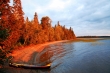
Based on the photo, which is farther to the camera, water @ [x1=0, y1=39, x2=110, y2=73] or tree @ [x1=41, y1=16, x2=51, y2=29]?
tree @ [x1=41, y1=16, x2=51, y2=29]

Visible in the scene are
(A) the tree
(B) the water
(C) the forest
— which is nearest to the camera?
(C) the forest

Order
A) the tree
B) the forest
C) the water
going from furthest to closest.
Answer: the tree
the water
the forest

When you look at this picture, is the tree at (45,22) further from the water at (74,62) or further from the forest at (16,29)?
the water at (74,62)

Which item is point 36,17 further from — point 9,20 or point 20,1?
point 9,20

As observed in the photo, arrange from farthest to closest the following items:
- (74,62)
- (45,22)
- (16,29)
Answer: (45,22) < (16,29) < (74,62)

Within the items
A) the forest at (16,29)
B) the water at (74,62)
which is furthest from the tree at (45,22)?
the water at (74,62)

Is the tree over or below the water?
over

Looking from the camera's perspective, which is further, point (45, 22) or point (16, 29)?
point (45, 22)

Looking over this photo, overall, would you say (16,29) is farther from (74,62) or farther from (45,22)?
(45,22)

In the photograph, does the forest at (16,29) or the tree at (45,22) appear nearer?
the forest at (16,29)

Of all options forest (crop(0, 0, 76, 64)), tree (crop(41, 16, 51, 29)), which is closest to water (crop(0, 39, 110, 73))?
forest (crop(0, 0, 76, 64))

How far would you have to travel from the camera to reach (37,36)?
69.9 meters

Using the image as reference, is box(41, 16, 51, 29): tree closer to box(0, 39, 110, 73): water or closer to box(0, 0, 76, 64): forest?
box(0, 0, 76, 64): forest

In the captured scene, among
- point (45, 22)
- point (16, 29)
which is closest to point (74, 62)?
point (16, 29)
